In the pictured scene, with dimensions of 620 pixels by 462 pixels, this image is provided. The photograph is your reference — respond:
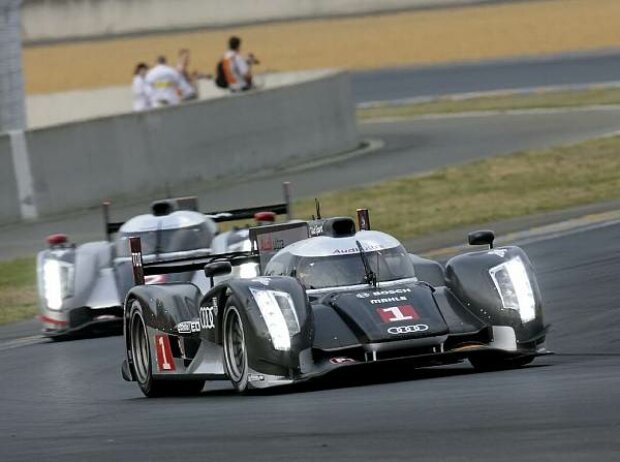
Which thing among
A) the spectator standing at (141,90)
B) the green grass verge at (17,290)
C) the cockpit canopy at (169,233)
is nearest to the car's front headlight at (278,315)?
the cockpit canopy at (169,233)

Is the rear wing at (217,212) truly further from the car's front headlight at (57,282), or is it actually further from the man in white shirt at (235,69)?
the man in white shirt at (235,69)

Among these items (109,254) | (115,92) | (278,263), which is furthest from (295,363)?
(115,92)

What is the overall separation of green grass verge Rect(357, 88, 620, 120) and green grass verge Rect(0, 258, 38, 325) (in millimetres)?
17959

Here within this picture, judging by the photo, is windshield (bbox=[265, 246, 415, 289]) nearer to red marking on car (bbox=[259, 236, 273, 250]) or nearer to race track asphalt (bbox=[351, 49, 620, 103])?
red marking on car (bbox=[259, 236, 273, 250])

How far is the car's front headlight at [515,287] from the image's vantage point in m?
12.0

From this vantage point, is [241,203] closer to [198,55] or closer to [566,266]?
[566,266]

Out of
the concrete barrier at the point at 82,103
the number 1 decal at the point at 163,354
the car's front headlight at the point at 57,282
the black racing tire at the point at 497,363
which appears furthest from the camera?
the concrete barrier at the point at 82,103

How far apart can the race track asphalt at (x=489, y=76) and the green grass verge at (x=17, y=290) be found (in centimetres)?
2232

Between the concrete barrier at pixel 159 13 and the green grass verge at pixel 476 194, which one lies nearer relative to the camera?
the green grass verge at pixel 476 194

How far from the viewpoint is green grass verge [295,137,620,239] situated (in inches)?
954

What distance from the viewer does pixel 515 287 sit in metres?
12.1

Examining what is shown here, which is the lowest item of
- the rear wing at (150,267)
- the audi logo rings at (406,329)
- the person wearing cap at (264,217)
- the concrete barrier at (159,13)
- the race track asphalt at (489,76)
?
the race track asphalt at (489,76)

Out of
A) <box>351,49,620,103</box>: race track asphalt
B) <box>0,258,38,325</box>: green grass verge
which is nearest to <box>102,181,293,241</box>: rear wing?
<box>0,258,38,325</box>: green grass verge

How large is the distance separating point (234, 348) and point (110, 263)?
622 centimetres
